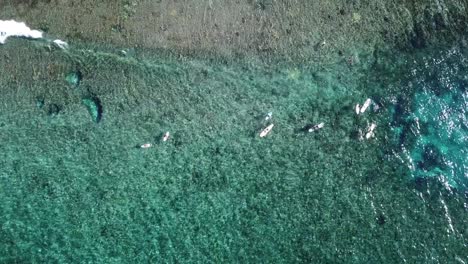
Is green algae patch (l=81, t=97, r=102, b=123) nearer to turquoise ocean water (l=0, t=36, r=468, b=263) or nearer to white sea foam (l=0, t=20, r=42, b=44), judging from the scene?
turquoise ocean water (l=0, t=36, r=468, b=263)

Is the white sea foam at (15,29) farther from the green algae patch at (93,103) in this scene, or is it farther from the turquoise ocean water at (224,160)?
the green algae patch at (93,103)

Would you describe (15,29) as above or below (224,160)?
above

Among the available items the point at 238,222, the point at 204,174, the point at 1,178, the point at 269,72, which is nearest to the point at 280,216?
the point at 238,222

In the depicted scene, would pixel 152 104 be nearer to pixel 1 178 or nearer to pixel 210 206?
pixel 210 206

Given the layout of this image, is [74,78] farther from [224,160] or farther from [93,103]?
[224,160]

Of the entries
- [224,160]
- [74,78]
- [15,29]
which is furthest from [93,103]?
[224,160]

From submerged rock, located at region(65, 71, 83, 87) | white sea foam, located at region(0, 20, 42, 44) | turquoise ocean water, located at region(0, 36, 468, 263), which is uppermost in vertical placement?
white sea foam, located at region(0, 20, 42, 44)

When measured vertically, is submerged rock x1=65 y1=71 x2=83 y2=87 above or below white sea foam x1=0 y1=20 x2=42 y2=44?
below

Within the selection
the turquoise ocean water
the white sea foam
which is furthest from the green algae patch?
the white sea foam

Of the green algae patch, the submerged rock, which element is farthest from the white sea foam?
the green algae patch
